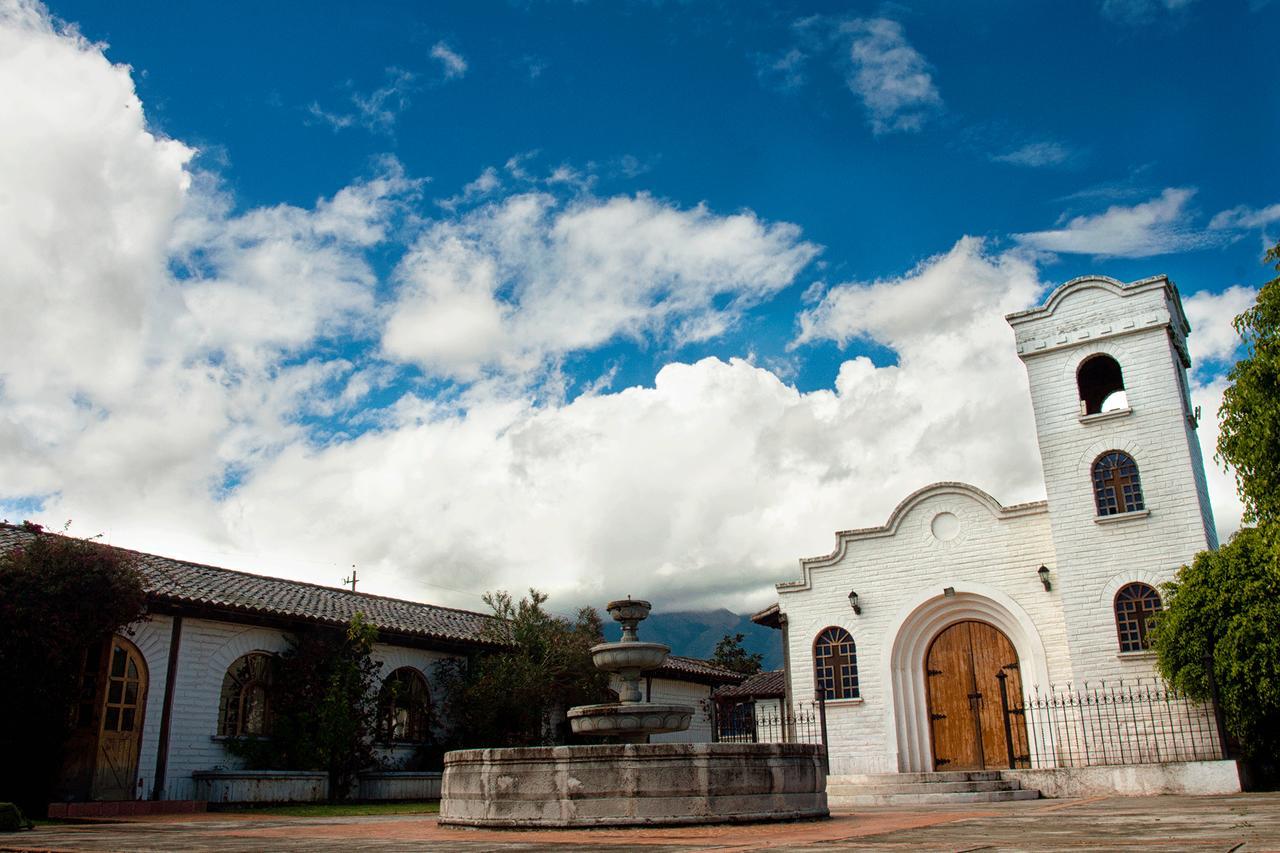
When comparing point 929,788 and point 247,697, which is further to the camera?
point 247,697

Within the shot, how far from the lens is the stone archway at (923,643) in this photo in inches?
732

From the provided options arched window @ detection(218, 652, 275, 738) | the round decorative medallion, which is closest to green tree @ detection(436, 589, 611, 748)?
arched window @ detection(218, 652, 275, 738)

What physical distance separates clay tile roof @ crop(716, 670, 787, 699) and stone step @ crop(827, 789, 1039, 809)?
16.3 meters

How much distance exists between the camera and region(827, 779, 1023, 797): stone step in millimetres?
15595

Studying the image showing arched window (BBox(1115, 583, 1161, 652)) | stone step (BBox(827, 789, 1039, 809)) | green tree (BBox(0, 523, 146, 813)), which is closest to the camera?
green tree (BBox(0, 523, 146, 813))

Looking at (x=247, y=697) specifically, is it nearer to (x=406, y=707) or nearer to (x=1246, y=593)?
(x=406, y=707)

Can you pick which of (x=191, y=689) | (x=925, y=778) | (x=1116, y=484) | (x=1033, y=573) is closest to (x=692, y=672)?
(x=1033, y=573)

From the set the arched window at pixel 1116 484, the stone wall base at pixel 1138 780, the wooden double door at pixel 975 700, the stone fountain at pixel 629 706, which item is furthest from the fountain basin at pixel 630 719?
the arched window at pixel 1116 484

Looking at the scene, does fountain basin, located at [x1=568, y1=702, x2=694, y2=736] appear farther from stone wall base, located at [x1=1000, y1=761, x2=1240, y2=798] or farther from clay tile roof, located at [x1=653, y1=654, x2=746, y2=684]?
clay tile roof, located at [x1=653, y1=654, x2=746, y2=684]

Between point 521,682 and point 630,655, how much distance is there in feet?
35.0

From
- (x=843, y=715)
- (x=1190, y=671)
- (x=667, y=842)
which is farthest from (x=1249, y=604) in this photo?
(x=667, y=842)

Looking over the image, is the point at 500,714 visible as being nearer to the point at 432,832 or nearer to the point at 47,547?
the point at 47,547

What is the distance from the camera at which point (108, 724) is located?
15.9 m

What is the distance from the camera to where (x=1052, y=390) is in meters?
18.8
